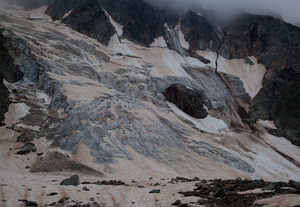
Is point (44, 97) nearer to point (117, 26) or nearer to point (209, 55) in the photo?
point (117, 26)

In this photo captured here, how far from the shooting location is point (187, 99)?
81.0 metres

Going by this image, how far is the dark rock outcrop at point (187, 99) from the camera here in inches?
3103

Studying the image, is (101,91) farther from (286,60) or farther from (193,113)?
(286,60)

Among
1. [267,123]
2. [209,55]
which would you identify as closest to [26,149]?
[267,123]

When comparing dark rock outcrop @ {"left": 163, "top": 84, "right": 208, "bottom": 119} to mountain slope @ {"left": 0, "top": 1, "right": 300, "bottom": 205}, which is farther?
dark rock outcrop @ {"left": 163, "top": 84, "right": 208, "bottom": 119}

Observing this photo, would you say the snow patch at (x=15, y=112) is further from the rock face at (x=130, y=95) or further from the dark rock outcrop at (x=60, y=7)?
the dark rock outcrop at (x=60, y=7)

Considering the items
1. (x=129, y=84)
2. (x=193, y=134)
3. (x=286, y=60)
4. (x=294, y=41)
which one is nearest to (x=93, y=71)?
(x=129, y=84)

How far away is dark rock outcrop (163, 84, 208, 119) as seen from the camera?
78.8 metres

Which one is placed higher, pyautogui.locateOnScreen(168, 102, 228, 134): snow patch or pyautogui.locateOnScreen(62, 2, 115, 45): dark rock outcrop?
pyautogui.locateOnScreen(62, 2, 115, 45): dark rock outcrop

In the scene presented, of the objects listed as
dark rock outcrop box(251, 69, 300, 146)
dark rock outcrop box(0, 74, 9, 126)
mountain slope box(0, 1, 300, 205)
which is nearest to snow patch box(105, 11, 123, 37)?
mountain slope box(0, 1, 300, 205)

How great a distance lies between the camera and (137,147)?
149 feet

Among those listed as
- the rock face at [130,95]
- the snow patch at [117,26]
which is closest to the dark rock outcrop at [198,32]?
the rock face at [130,95]

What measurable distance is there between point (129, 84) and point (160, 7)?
221ft

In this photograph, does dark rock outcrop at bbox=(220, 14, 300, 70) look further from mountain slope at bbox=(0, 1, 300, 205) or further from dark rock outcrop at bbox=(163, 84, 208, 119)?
dark rock outcrop at bbox=(163, 84, 208, 119)
